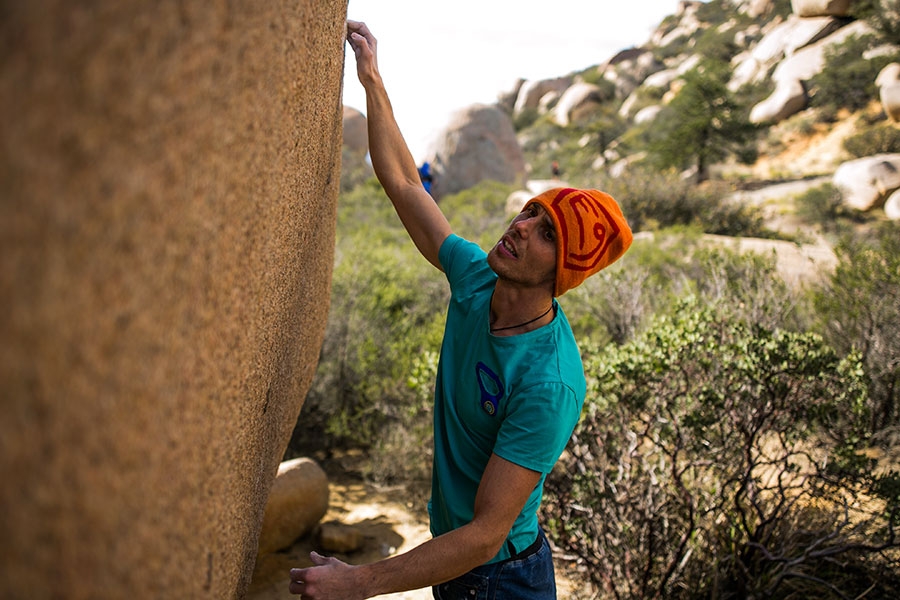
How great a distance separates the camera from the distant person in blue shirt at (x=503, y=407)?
1288 mm

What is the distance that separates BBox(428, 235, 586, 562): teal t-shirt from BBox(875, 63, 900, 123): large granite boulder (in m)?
21.3

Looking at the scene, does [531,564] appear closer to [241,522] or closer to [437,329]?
[241,522]

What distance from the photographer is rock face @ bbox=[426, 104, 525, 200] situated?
2122 centimetres

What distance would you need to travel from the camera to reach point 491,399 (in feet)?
5.01

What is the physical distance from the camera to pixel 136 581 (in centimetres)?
70

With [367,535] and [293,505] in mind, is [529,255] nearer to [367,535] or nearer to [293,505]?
[293,505]

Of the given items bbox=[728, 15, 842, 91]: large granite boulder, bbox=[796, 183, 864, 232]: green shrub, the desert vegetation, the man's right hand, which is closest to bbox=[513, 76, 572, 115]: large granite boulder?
bbox=[728, 15, 842, 91]: large granite boulder

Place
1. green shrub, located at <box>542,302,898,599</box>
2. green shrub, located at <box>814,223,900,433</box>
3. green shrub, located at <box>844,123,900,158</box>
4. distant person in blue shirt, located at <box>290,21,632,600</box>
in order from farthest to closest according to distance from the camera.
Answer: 1. green shrub, located at <box>844,123,900,158</box>
2. green shrub, located at <box>814,223,900,433</box>
3. green shrub, located at <box>542,302,898,599</box>
4. distant person in blue shirt, located at <box>290,21,632,600</box>

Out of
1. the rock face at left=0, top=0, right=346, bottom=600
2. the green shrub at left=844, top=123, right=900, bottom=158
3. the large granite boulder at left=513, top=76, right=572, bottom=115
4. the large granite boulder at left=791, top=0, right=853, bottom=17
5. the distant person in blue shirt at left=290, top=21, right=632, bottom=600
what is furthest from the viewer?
the large granite boulder at left=513, top=76, right=572, bottom=115

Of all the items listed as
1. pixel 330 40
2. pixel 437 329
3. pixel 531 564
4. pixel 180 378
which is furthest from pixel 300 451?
pixel 180 378

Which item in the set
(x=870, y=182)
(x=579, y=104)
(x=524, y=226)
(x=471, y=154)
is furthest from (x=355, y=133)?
(x=524, y=226)

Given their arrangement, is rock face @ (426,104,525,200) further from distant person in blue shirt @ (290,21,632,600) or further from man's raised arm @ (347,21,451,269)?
distant person in blue shirt @ (290,21,632,600)

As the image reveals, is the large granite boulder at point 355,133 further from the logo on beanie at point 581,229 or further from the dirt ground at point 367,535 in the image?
the logo on beanie at point 581,229

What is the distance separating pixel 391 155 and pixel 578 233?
70cm
